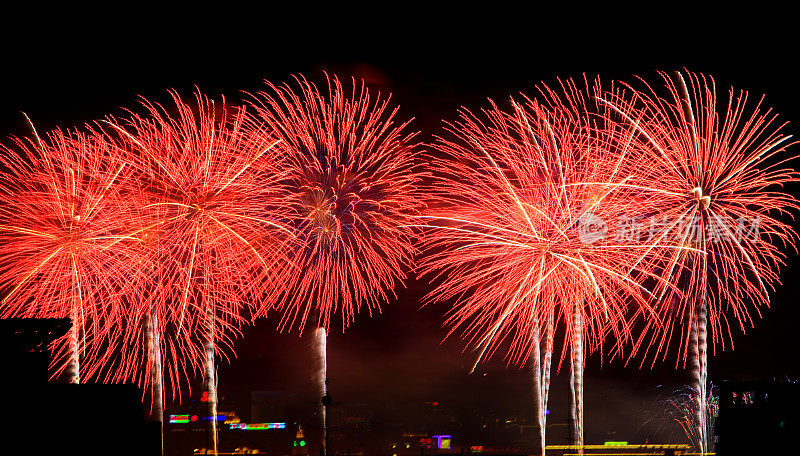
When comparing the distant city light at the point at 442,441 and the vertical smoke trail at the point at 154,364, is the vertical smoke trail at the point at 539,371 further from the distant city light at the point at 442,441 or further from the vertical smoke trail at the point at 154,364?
the vertical smoke trail at the point at 154,364

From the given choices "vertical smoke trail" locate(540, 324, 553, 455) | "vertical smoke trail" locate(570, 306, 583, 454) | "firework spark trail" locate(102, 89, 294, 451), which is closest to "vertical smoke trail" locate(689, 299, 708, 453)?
"vertical smoke trail" locate(570, 306, 583, 454)

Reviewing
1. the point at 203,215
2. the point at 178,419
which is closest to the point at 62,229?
the point at 203,215

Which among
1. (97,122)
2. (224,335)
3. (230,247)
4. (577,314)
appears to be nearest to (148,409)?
(224,335)

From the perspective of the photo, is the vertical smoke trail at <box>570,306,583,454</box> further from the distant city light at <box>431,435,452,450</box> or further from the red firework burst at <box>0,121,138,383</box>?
the red firework burst at <box>0,121,138,383</box>

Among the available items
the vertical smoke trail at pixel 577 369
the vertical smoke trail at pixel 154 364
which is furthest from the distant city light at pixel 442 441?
the vertical smoke trail at pixel 154 364

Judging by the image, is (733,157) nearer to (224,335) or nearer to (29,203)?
(224,335)

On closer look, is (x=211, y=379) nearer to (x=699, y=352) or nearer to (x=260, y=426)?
(x=260, y=426)
